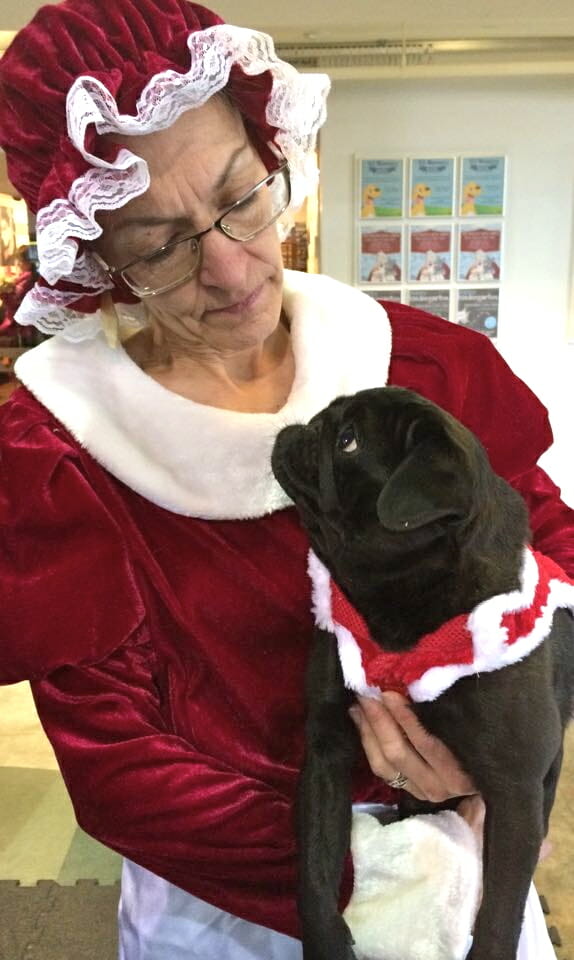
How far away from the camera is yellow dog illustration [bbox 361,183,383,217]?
3.05 m

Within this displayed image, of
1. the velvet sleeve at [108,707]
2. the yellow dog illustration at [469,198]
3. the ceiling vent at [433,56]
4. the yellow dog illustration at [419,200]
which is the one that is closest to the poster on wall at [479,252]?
the yellow dog illustration at [469,198]

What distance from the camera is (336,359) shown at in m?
1.05

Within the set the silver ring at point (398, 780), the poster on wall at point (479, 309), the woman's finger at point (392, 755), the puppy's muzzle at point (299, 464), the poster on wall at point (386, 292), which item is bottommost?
the poster on wall at point (479, 309)

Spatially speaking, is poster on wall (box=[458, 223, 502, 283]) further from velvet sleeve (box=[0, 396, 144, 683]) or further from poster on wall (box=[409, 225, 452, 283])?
velvet sleeve (box=[0, 396, 144, 683])

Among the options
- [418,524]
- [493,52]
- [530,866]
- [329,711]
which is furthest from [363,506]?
[493,52]

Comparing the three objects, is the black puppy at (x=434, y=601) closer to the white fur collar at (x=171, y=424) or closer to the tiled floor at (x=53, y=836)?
the white fur collar at (x=171, y=424)

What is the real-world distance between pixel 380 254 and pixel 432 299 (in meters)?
0.27

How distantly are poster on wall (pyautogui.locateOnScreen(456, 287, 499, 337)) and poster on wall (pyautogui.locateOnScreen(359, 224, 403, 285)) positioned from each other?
0.28 meters

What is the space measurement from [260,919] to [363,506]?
0.51 metres

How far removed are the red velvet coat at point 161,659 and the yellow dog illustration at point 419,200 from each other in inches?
93.2

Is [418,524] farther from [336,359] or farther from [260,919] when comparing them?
[260,919]

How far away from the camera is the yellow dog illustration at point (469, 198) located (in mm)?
3041

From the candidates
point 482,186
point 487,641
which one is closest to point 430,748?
point 487,641

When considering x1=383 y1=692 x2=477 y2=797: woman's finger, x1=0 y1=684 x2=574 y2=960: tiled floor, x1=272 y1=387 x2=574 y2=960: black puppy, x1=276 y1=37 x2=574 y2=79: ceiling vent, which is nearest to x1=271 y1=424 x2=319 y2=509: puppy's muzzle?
x1=272 y1=387 x2=574 y2=960: black puppy
